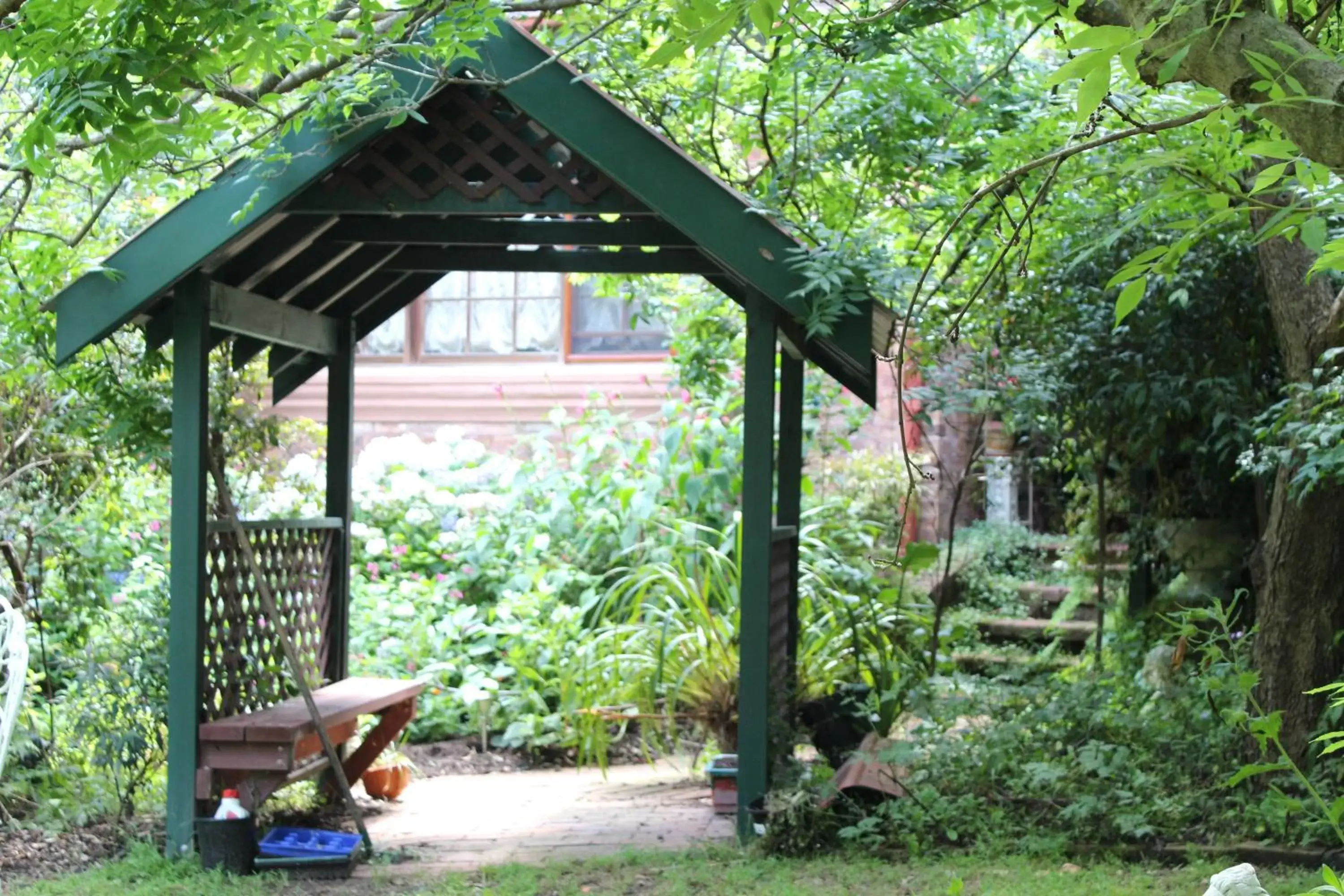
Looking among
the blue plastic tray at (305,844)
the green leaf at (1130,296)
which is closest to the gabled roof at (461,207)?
the blue plastic tray at (305,844)

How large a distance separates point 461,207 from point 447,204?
73 mm

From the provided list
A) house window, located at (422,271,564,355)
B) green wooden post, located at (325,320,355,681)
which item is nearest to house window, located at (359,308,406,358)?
house window, located at (422,271,564,355)

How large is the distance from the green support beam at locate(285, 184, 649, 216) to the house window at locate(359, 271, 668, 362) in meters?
6.67

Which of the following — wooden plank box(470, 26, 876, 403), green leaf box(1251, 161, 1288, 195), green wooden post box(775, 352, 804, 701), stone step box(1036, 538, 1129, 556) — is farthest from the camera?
stone step box(1036, 538, 1129, 556)

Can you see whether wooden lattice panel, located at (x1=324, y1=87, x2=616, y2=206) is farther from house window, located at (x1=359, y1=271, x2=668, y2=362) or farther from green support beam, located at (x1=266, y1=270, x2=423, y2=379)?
house window, located at (x1=359, y1=271, x2=668, y2=362)

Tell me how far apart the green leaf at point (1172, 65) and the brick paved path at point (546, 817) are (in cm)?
484

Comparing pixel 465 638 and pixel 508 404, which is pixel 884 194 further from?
pixel 508 404

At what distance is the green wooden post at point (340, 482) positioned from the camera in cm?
779

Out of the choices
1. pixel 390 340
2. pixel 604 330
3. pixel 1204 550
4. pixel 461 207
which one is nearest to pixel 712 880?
pixel 461 207

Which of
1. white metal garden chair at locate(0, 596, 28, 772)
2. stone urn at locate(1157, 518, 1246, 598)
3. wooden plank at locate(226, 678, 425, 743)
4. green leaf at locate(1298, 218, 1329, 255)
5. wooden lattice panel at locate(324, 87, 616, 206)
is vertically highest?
wooden lattice panel at locate(324, 87, 616, 206)

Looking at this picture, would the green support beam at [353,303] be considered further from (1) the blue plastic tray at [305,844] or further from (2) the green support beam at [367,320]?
(1) the blue plastic tray at [305,844]

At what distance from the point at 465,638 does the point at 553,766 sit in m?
1.38

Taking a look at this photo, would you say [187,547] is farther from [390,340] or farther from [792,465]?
[390,340]

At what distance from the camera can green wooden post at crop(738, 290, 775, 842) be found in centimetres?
606
